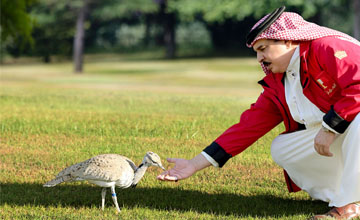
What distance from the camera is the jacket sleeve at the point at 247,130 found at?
5.50 meters

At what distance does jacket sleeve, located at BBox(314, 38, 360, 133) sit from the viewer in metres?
4.63

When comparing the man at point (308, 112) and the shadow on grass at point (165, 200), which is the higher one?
the man at point (308, 112)

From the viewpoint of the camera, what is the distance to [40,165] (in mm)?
7285

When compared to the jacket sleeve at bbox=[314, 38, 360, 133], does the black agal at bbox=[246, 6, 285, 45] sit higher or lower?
higher

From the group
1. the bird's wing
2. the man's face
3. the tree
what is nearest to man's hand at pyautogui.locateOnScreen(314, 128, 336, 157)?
the man's face

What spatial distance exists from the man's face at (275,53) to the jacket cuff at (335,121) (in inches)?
23.7

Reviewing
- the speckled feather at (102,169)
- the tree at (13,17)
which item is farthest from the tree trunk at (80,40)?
the speckled feather at (102,169)

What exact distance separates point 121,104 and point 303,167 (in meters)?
8.67

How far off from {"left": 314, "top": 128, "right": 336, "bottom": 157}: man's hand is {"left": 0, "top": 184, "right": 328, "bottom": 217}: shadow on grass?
36.1 inches

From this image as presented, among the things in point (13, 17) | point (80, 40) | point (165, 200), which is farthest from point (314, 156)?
point (80, 40)

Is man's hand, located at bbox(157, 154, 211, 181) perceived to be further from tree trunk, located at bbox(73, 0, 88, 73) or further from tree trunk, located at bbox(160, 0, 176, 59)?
tree trunk, located at bbox(160, 0, 176, 59)

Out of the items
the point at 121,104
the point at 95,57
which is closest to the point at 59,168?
the point at 121,104

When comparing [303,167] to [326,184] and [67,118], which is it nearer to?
[326,184]

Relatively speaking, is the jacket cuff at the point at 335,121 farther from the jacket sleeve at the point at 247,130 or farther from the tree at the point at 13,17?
the tree at the point at 13,17
